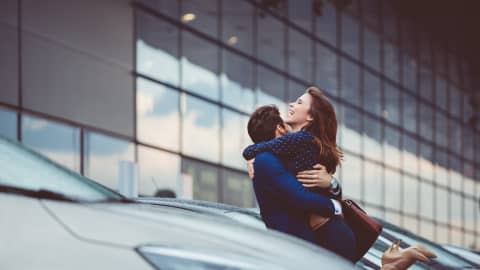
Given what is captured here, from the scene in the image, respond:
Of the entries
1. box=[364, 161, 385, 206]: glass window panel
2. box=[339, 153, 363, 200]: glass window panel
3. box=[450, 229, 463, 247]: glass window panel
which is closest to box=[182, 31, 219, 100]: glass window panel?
box=[339, 153, 363, 200]: glass window panel

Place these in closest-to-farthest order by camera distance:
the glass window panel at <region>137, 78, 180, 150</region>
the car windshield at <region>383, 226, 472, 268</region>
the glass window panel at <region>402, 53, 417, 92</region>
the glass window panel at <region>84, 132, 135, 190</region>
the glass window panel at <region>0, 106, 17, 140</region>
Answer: the car windshield at <region>383, 226, 472, 268</region> < the glass window panel at <region>0, 106, 17, 140</region> < the glass window panel at <region>84, 132, 135, 190</region> < the glass window panel at <region>137, 78, 180, 150</region> < the glass window panel at <region>402, 53, 417, 92</region>

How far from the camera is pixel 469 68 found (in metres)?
36.8

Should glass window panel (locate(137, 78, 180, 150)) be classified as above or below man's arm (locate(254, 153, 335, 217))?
above

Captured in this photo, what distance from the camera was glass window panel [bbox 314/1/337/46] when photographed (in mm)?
25094

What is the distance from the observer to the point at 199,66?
19312 millimetres

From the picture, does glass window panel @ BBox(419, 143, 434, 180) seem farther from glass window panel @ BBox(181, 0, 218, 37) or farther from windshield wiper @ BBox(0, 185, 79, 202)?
windshield wiper @ BBox(0, 185, 79, 202)

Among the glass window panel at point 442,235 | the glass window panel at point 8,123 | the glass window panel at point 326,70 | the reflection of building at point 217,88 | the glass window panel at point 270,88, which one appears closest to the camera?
the glass window panel at point 8,123

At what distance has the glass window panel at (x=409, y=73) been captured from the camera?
3098 cm

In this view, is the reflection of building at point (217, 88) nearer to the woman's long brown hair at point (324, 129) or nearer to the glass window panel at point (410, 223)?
the glass window panel at point (410, 223)

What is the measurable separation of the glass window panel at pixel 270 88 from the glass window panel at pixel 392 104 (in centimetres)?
693

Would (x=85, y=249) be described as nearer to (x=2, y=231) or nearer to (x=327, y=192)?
(x=2, y=231)

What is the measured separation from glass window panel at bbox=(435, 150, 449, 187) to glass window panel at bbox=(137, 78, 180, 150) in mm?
16989

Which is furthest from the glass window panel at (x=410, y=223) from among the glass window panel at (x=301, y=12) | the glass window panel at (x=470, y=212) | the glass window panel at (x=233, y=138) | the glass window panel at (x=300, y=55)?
the glass window panel at (x=233, y=138)

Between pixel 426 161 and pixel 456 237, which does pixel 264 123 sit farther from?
pixel 456 237
